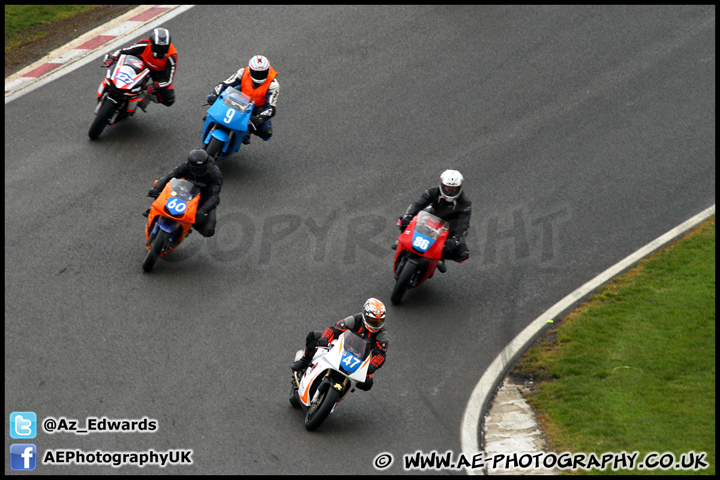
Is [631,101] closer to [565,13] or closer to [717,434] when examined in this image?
[565,13]

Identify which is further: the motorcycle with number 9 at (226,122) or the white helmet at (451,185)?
the motorcycle with number 9 at (226,122)

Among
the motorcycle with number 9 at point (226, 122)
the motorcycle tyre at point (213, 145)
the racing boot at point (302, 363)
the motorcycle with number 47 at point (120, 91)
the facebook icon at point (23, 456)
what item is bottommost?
the facebook icon at point (23, 456)

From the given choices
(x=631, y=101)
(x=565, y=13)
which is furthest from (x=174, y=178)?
(x=565, y=13)

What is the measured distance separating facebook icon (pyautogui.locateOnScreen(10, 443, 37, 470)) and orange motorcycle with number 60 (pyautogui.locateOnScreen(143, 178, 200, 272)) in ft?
12.6

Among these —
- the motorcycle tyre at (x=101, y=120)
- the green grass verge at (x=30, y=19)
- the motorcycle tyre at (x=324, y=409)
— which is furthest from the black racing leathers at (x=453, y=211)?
the green grass verge at (x=30, y=19)

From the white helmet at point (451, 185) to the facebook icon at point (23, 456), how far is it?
6884 millimetres

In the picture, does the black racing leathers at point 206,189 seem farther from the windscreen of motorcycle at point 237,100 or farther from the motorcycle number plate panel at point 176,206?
the windscreen of motorcycle at point 237,100

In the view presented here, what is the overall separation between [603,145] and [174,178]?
30.0 feet

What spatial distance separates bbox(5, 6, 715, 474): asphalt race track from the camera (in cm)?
1078

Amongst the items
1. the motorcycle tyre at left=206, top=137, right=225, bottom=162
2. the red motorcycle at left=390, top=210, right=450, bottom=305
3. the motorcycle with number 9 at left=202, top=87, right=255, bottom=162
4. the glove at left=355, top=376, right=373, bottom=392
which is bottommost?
the glove at left=355, top=376, right=373, bottom=392

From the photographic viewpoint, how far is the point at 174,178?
12930mm

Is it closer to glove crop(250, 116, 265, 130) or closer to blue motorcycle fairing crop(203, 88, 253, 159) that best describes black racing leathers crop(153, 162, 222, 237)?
blue motorcycle fairing crop(203, 88, 253, 159)

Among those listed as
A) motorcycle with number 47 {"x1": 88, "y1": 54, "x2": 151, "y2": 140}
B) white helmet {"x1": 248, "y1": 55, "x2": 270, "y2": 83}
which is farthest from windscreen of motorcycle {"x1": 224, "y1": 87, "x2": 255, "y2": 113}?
motorcycle with number 47 {"x1": 88, "y1": 54, "x2": 151, "y2": 140}

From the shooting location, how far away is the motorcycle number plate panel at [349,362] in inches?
405
